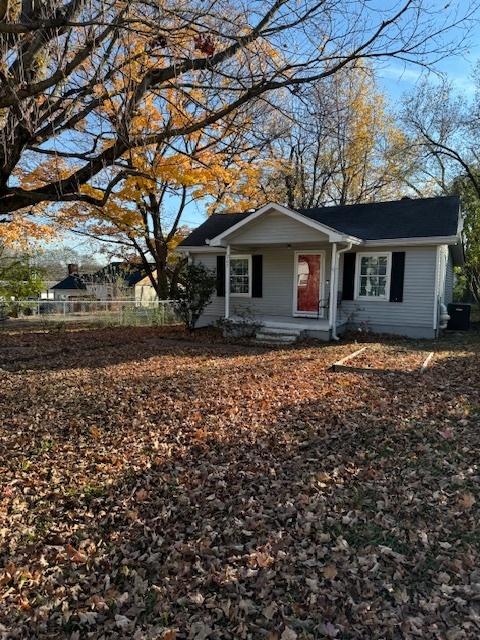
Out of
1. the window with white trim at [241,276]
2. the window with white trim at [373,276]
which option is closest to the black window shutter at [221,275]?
the window with white trim at [241,276]

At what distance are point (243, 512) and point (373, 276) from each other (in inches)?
378

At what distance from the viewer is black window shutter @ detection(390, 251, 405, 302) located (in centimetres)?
1100

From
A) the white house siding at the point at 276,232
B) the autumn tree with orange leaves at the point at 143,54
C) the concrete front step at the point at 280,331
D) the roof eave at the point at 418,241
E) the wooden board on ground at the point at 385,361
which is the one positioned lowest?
the wooden board on ground at the point at 385,361

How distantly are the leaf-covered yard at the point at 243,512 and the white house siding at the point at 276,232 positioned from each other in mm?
5695

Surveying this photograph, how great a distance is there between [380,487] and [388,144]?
773 inches

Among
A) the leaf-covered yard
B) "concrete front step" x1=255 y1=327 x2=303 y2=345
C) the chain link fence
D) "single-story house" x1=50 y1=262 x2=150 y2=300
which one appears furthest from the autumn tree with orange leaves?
"single-story house" x1=50 y1=262 x2=150 y2=300

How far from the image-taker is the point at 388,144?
19359 millimetres

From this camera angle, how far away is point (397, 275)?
36.3 feet

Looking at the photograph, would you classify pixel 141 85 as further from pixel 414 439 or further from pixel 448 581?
pixel 448 581

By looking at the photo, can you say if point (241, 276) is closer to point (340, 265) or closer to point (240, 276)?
point (240, 276)

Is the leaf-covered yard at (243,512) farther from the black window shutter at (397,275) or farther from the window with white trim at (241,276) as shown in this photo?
the window with white trim at (241,276)

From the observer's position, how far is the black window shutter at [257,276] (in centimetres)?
1291

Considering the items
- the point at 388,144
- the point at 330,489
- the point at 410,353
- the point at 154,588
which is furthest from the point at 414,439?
the point at 388,144

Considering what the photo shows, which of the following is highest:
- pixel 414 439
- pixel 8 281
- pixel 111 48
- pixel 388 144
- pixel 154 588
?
pixel 388 144
